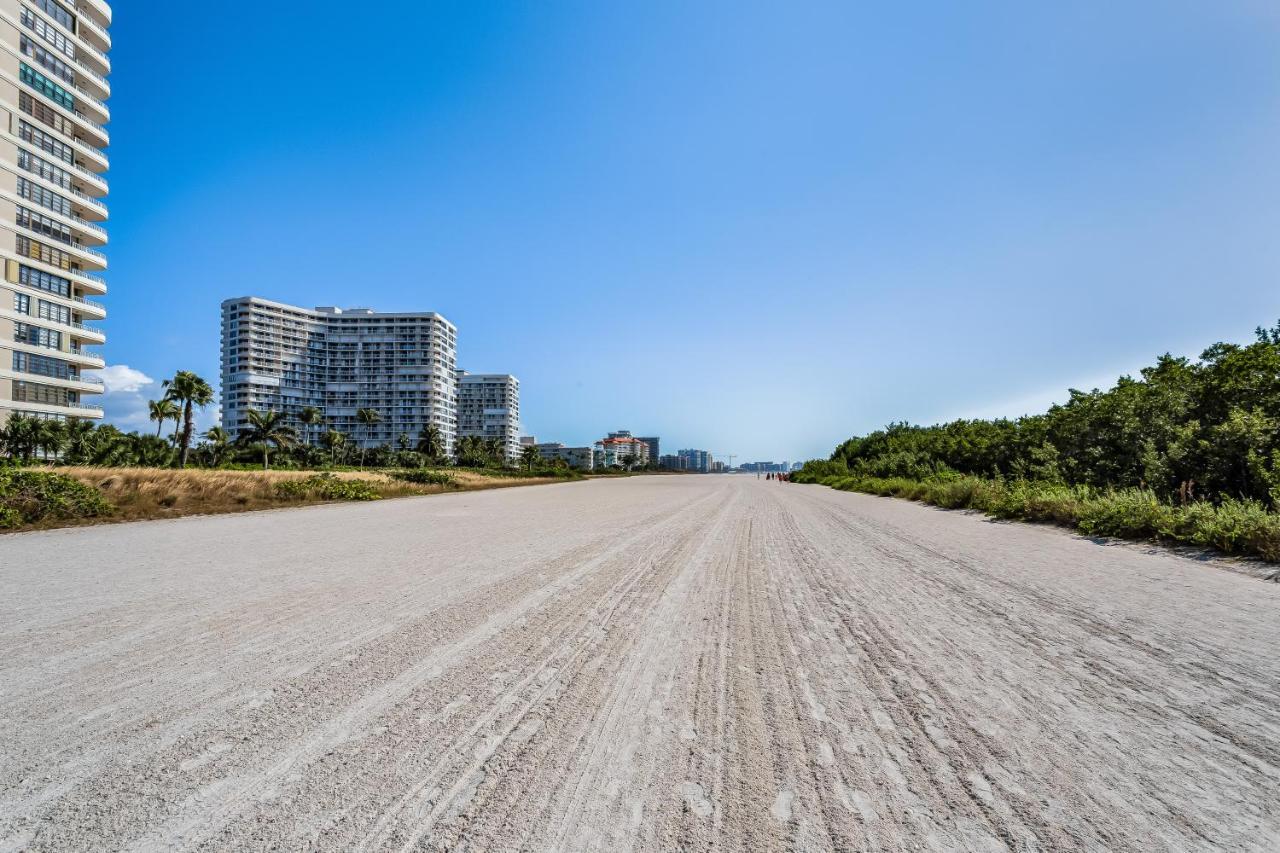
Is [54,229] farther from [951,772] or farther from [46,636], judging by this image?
[951,772]

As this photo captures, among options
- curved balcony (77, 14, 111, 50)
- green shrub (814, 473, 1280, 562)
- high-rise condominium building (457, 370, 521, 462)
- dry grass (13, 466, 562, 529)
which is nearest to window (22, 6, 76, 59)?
curved balcony (77, 14, 111, 50)

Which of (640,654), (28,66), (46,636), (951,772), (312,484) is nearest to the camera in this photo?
(951,772)

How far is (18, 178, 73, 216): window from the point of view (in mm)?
43188

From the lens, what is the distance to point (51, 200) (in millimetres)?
45844

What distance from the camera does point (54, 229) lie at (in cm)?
4609

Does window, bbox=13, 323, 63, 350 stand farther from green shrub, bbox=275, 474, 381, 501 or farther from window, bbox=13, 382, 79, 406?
green shrub, bbox=275, 474, 381, 501

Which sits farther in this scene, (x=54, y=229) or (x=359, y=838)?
(x=54, y=229)

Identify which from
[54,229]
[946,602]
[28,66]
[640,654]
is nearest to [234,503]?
[640,654]

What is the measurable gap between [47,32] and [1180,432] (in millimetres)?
80711

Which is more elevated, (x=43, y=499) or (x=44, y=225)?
(x=44, y=225)

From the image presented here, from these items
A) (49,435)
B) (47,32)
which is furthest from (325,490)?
(47,32)

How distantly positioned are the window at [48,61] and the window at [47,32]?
0.99 metres

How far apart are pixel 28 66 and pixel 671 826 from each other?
7354 cm

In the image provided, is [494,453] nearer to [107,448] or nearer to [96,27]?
[107,448]
